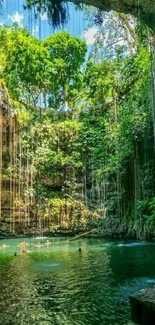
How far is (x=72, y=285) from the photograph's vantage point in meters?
6.25

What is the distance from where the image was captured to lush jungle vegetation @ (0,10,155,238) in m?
14.4

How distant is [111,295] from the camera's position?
17.7 ft

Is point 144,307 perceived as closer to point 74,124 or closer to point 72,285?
point 72,285

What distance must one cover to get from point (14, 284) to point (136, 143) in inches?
294

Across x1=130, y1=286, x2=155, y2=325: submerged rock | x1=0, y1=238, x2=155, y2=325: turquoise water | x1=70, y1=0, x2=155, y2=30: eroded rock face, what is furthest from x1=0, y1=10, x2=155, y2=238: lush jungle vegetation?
x1=130, y1=286, x2=155, y2=325: submerged rock

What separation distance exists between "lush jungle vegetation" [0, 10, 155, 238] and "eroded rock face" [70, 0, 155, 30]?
8.40 metres

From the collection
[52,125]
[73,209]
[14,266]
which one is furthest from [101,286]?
[52,125]

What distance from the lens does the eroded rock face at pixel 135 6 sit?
15.1 feet

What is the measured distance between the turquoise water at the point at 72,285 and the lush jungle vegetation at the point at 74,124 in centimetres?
442

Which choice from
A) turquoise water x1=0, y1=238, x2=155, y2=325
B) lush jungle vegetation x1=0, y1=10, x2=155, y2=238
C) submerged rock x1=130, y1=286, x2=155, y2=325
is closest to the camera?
submerged rock x1=130, y1=286, x2=155, y2=325

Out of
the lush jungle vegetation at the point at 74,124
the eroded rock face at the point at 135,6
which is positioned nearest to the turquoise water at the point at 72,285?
the eroded rock face at the point at 135,6

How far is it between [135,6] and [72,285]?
438 cm

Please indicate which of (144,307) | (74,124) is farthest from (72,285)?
(74,124)

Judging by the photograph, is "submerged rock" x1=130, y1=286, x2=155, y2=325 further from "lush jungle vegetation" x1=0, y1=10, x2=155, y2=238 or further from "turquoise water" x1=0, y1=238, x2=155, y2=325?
"lush jungle vegetation" x1=0, y1=10, x2=155, y2=238
